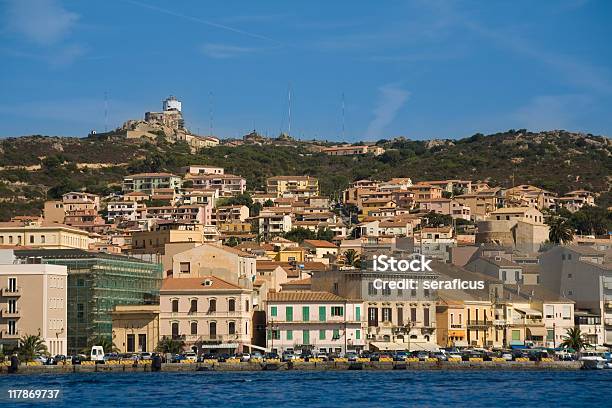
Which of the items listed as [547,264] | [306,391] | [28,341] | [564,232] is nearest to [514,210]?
[564,232]

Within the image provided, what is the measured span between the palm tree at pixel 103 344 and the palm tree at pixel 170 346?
3.33 m

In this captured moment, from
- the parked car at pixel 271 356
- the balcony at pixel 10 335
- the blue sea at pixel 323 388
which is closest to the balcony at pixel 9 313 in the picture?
the balcony at pixel 10 335

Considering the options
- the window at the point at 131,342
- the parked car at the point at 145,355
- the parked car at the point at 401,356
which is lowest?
the parked car at the point at 401,356

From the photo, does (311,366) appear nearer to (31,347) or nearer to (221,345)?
(221,345)

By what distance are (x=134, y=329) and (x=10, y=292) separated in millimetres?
9100

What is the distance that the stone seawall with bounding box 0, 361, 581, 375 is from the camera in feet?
309

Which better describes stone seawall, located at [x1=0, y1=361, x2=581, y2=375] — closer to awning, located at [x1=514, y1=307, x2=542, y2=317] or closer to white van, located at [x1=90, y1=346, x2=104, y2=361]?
white van, located at [x1=90, y1=346, x2=104, y2=361]

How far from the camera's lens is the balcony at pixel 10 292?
101 metres

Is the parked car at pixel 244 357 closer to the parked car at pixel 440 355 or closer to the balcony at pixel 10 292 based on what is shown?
the parked car at pixel 440 355

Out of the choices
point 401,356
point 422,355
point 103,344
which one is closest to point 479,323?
point 422,355

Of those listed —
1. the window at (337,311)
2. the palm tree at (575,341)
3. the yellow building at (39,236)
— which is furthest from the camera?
the yellow building at (39,236)

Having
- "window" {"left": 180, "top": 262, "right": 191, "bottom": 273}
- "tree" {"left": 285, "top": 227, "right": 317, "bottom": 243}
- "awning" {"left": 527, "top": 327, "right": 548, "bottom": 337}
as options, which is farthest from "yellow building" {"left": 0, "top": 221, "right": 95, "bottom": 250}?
"tree" {"left": 285, "top": 227, "right": 317, "bottom": 243}

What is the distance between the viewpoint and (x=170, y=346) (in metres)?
103

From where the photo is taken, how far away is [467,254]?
141500mm
